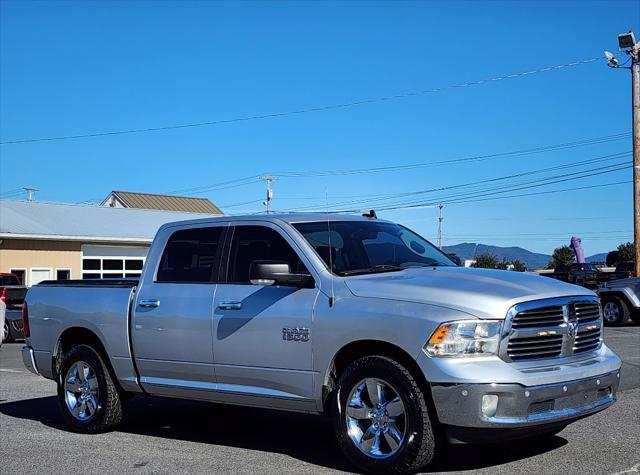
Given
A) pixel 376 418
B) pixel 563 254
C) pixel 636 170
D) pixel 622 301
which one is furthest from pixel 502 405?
pixel 563 254

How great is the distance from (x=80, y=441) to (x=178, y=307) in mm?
1619

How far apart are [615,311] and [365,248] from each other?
1579 cm

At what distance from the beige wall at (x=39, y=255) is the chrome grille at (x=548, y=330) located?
31.8m

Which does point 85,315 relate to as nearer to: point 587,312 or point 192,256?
point 192,256

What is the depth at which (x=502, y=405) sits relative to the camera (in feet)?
18.0

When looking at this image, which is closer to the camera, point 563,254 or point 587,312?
point 587,312

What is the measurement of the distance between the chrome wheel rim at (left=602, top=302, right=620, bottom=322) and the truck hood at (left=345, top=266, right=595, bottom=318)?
51.3 ft

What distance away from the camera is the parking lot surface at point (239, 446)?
6.27 meters

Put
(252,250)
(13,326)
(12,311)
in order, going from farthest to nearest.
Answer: (12,311)
(13,326)
(252,250)

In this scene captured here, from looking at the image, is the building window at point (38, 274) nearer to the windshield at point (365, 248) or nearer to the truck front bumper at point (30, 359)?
the truck front bumper at point (30, 359)

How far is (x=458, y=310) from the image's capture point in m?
5.65

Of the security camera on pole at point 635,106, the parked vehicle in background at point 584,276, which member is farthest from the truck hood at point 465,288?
the parked vehicle in background at point 584,276

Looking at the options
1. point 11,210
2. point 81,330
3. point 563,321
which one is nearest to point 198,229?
point 81,330

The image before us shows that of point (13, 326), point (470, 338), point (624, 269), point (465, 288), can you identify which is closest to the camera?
point (470, 338)
